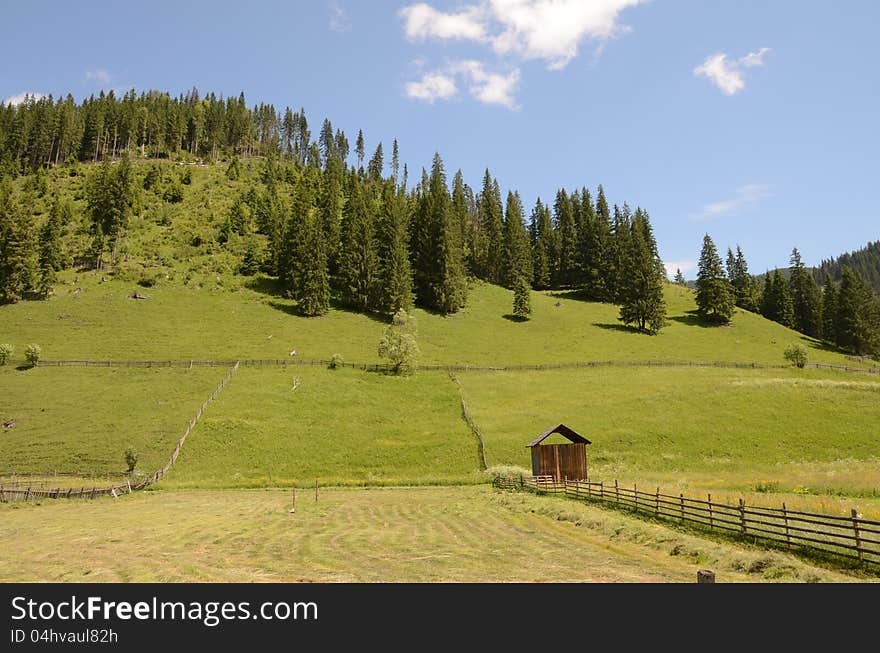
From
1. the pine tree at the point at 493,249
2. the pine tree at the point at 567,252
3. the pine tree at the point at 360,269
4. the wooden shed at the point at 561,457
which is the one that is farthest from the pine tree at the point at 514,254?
the wooden shed at the point at 561,457

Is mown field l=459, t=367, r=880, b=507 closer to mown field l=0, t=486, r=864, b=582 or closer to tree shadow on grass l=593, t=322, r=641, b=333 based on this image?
mown field l=0, t=486, r=864, b=582

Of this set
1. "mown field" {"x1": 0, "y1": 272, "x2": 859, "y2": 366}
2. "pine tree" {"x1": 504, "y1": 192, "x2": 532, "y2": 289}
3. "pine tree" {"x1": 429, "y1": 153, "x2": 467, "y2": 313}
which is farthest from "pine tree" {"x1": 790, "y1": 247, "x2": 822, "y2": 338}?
"pine tree" {"x1": 429, "y1": 153, "x2": 467, "y2": 313}

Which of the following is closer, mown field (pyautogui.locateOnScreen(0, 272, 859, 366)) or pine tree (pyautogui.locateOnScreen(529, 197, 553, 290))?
mown field (pyautogui.locateOnScreen(0, 272, 859, 366))

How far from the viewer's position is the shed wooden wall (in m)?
41.6

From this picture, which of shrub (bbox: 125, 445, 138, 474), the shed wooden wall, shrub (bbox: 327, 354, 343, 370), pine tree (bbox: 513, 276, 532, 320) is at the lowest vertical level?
the shed wooden wall

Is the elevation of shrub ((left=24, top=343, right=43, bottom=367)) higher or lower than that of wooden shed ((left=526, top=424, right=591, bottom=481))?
higher

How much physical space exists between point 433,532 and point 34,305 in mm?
89082

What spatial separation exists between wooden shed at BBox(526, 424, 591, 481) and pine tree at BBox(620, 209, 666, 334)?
60989 millimetres

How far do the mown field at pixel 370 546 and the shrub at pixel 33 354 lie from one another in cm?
3889

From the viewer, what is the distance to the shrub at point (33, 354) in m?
63.6

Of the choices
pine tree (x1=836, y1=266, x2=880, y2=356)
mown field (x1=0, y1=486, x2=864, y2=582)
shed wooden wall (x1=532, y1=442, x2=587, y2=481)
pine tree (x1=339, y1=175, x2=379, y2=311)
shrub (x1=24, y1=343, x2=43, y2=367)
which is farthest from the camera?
pine tree (x1=836, y1=266, x2=880, y2=356)

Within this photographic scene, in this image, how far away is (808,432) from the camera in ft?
170

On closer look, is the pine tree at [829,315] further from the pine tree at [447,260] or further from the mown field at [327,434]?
the mown field at [327,434]

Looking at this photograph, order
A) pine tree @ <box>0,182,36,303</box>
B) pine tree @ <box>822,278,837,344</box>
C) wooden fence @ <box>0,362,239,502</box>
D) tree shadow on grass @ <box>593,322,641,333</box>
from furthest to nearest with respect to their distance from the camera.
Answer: pine tree @ <box>822,278,837,344</box>, tree shadow on grass @ <box>593,322,641,333</box>, pine tree @ <box>0,182,36,303</box>, wooden fence @ <box>0,362,239,502</box>
